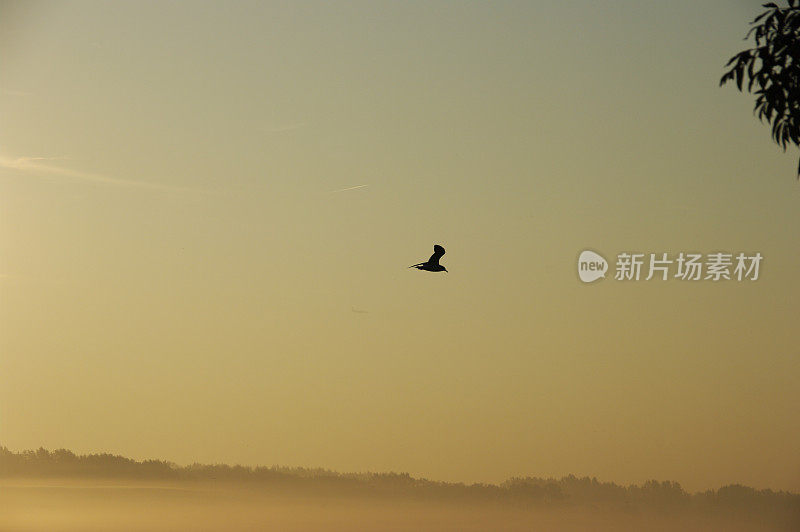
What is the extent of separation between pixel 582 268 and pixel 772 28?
208 cm

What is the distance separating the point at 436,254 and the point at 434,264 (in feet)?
0.25

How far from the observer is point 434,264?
241 inches

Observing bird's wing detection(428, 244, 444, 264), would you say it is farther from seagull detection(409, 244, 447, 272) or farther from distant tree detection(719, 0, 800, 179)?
distant tree detection(719, 0, 800, 179)

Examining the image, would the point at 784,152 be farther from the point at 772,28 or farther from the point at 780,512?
the point at 780,512

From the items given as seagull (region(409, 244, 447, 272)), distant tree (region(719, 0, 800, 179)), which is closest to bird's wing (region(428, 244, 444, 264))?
seagull (region(409, 244, 447, 272))

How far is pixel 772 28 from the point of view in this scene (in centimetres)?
491

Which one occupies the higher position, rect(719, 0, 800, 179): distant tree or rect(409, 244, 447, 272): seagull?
rect(719, 0, 800, 179): distant tree

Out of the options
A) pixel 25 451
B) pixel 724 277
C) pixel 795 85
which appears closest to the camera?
pixel 795 85

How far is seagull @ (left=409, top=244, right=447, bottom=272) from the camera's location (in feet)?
20.0

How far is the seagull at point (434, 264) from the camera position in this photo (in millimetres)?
6082

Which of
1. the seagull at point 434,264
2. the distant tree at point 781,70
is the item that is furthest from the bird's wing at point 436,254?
the distant tree at point 781,70

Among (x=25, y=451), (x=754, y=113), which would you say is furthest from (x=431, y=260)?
(x=25, y=451)

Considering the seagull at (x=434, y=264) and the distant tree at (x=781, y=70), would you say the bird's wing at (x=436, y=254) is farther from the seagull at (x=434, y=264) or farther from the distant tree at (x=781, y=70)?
the distant tree at (x=781, y=70)

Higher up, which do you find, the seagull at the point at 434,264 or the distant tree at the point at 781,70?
the distant tree at the point at 781,70
